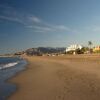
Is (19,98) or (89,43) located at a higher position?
(89,43)

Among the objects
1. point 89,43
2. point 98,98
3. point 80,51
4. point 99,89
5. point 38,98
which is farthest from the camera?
point 89,43

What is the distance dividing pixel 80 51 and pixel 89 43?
2332 centimetres

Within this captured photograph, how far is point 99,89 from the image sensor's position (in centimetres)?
1176

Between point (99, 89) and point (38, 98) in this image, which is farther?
point (99, 89)

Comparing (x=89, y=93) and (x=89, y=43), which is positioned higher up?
(x=89, y=43)

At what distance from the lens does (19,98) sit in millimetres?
11023

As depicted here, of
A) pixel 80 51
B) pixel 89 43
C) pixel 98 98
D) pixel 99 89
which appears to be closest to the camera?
pixel 98 98

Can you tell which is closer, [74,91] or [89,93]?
[89,93]

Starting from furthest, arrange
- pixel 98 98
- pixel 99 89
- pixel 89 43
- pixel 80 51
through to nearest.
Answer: pixel 89 43
pixel 80 51
pixel 99 89
pixel 98 98

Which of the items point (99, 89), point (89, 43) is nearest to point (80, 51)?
point (89, 43)

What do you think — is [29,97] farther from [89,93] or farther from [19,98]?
[89,93]

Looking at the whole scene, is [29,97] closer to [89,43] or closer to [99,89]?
[99,89]

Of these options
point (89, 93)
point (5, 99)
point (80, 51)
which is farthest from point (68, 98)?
point (80, 51)

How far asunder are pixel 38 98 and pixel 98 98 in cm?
295
